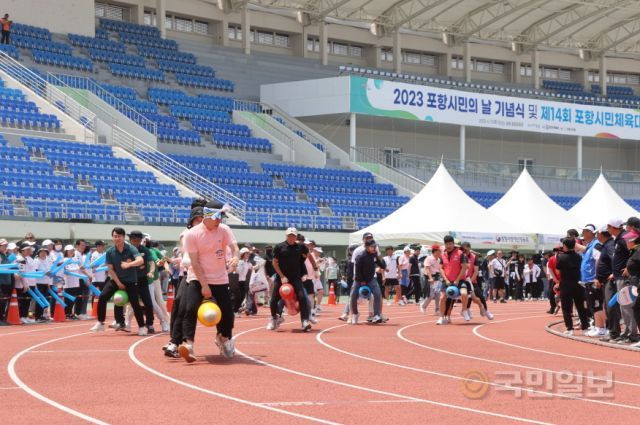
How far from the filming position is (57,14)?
55.4 meters

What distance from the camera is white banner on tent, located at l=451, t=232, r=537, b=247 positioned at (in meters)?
36.0

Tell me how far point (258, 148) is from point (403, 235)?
748 inches

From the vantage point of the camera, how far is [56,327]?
75.2ft

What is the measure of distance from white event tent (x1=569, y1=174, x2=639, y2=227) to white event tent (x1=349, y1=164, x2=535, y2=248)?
Result: 17.8 feet

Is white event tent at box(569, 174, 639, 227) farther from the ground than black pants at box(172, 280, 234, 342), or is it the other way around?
white event tent at box(569, 174, 639, 227)

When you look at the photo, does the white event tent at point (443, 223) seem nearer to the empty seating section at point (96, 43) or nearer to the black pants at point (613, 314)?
the black pants at point (613, 314)

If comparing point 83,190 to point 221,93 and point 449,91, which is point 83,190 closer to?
point 221,93

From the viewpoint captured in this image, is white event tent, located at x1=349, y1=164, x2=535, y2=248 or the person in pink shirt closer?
the person in pink shirt

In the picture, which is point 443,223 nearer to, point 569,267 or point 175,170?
point 175,170

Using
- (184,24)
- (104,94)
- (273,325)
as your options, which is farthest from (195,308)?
(184,24)

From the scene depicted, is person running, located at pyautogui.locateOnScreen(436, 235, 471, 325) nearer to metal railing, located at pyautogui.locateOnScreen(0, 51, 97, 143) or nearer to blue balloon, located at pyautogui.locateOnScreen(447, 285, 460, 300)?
blue balloon, located at pyautogui.locateOnScreen(447, 285, 460, 300)

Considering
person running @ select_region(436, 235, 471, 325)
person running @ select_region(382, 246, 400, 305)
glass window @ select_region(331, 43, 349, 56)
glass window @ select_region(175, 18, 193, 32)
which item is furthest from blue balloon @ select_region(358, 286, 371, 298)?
glass window @ select_region(331, 43, 349, 56)

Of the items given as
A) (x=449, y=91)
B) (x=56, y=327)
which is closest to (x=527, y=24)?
(x=449, y=91)

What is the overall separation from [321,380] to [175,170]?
3403cm
